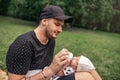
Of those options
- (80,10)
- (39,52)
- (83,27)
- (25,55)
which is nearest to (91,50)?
(80,10)

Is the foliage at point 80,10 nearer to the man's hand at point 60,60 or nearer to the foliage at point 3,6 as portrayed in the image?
the foliage at point 3,6

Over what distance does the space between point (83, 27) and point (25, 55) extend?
469 inches

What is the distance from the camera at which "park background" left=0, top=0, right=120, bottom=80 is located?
8130mm

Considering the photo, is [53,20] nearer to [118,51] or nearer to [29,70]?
[29,70]

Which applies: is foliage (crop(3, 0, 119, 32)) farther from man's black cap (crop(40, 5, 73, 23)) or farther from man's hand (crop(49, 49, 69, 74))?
man's hand (crop(49, 49, 69, 74))

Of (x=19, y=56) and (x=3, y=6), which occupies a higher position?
(x=19, y=56)

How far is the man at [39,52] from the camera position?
3.30m

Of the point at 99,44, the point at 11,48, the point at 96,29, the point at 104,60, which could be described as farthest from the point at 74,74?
the point at 96,29

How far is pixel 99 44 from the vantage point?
33.0 ft

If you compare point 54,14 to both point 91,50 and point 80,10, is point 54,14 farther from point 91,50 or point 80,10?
point 80,10

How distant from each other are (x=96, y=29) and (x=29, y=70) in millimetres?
12423

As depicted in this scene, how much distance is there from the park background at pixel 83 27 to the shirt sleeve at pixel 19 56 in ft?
11.5

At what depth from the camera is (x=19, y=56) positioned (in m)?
3.30

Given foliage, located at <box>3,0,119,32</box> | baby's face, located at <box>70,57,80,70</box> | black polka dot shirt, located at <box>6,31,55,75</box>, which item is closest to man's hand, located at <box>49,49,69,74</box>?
black polka dot shirt, located at <box>6,31,55,75</box>
